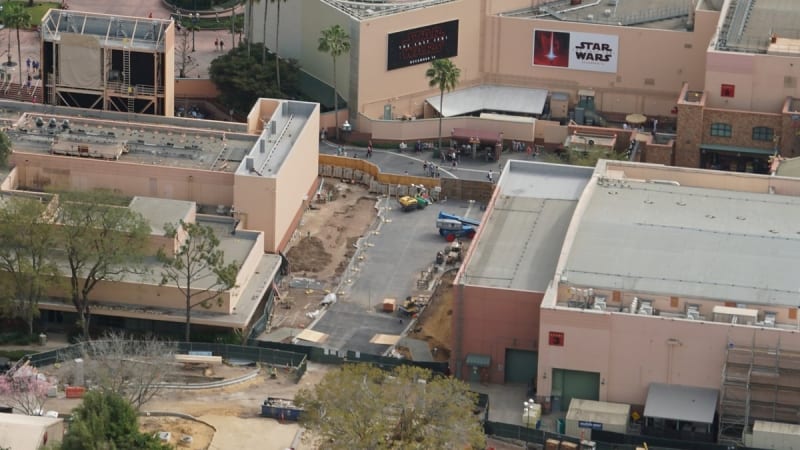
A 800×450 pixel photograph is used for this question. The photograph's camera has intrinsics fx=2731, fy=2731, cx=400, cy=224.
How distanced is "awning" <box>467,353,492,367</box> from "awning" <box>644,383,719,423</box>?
40.3 feet

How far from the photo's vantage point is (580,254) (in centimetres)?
19462

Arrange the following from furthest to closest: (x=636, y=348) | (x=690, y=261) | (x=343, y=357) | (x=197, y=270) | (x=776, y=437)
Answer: (x=197, y=270)
(x=343, y=357)
(x=690, y=261)
(x=636, y=348)
(x=776, y=437)

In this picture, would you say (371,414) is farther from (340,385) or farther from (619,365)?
(619,365)

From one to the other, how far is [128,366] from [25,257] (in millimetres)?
16531

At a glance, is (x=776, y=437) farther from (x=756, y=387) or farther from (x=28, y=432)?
(x=28, y=432)

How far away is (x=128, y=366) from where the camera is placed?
605ft

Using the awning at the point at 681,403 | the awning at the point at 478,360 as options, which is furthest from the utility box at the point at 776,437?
the awning at the point at 478,360

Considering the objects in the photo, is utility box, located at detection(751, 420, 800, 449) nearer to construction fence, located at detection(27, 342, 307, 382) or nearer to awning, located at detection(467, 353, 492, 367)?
awning, located at detection(467, 353, 492, 367)

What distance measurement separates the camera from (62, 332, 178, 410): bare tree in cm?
18288

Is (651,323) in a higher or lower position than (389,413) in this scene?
higher

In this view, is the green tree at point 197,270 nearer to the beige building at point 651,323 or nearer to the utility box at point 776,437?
the beige building at point 651,323

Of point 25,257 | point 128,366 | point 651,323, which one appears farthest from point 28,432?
point 651,323

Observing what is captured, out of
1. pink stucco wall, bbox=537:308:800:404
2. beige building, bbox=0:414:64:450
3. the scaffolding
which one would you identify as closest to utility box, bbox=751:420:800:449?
the scaffolding

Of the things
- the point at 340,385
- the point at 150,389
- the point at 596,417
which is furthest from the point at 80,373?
the point at 596,417
